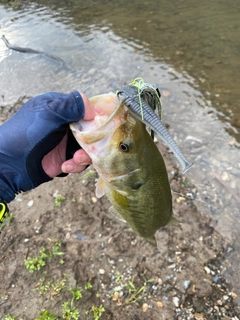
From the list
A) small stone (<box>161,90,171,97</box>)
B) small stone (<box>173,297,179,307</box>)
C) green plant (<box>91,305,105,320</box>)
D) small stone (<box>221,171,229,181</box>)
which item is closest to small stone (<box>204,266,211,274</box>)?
small stone (<box>173,297,179,307</box>)

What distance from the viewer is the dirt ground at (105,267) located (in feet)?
11.3

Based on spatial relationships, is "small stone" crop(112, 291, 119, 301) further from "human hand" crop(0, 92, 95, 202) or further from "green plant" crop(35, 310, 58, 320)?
"human hand" crop(0, 92, 95, 202)

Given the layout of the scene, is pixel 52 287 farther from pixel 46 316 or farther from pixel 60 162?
pixel 60 162

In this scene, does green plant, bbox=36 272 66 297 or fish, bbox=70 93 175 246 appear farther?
green plant, bbox=36 272 66 297

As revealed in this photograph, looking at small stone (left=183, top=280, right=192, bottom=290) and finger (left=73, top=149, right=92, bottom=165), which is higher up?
finger (left=73, top=149, right=92, bottom=165)

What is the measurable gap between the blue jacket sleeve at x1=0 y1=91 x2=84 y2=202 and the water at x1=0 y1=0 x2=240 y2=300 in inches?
113

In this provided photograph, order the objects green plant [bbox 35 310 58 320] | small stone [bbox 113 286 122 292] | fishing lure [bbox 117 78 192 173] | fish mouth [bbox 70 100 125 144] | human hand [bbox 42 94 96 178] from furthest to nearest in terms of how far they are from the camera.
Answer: small stone [bbox 113 286 122 292] → green plant [bbox 35 310 58 320] → human hand [bbox 42 94 96 178] → fish mouth [bbox 70 100 125 144] → fishing lure [bbox 117 78 192 173]

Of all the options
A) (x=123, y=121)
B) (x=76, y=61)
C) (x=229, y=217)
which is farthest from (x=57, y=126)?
(x=76, y=61)

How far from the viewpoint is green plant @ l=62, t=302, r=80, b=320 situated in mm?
3309

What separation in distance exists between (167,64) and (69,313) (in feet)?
21.8

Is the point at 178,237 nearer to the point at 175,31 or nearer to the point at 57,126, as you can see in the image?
the point at 57,126

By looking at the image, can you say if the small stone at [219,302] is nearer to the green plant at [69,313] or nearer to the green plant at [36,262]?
the green plant at [69,313]

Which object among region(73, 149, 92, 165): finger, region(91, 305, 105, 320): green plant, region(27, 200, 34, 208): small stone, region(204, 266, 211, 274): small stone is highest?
region(73, 149, 92, 165): finger

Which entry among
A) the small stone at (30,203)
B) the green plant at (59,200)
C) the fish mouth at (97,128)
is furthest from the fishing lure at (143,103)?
the small stone at (30,203)
